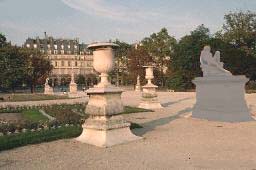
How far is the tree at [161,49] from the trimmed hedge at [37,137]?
201ft

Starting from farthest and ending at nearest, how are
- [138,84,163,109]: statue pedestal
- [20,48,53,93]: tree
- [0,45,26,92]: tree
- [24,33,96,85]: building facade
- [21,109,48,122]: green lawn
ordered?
1. [24,33,96,85]: building facade
2. [20,48,53,93]: tree
3. [0,45,26,92]: tree
4. [138,84,163,109]: statue pedestal
5. [21,109,48,122]: green lawn

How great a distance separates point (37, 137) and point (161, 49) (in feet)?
210

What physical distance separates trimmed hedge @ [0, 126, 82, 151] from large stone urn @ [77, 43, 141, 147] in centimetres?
88

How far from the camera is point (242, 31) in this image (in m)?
64.1

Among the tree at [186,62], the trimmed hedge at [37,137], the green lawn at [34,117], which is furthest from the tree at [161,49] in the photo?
the trimmed hedge at [37,137]

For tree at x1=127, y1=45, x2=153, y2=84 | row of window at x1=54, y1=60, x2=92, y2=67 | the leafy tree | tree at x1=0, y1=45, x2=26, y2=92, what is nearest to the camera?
tree at x1=0, y1=45, x2=26, y2=92

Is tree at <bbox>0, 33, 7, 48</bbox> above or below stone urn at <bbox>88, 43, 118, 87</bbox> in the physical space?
above

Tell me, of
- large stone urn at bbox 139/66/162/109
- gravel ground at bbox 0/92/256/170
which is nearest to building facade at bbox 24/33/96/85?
large stone urn at bbox 139/66/162/109

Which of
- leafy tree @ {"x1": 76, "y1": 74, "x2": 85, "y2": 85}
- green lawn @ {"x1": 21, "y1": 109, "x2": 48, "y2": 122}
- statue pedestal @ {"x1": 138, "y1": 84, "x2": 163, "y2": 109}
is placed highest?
leafy tree @ {"x1": 76, "y1": 74, "x2": 85, "y2": 85}

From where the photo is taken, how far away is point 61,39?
147 metres

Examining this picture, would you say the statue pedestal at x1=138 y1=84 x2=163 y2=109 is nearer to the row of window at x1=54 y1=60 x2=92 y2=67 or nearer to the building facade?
the building facade

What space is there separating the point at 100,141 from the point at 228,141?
3.74 m

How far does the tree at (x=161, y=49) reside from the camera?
7394 centimetres

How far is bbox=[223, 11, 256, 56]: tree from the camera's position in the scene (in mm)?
64000
